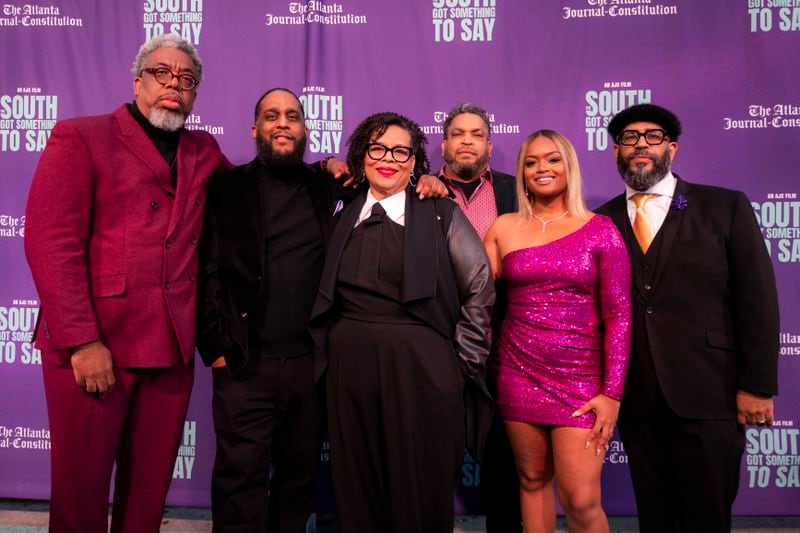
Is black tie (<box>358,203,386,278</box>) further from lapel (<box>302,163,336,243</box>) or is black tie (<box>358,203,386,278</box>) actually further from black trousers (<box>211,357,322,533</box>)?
black trousers (<box>211,357,322,533</box>)

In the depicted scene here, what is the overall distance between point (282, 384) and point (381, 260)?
71 centimetres

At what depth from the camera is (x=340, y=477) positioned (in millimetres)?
2078

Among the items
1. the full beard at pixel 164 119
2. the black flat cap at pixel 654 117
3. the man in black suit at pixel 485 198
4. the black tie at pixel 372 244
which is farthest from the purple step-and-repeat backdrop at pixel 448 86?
the black tie at pixel 372 244

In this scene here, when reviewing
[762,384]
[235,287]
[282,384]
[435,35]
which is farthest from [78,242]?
[762,384]

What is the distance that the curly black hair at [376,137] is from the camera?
219 centimetres

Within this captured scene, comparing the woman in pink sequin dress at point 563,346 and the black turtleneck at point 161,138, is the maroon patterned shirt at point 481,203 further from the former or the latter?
the black turtleneck at point 161,138

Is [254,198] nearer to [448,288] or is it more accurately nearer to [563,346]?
[448,288]

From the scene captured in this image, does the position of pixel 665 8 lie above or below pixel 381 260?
above

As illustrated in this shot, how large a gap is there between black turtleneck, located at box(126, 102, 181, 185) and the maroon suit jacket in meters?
0.04

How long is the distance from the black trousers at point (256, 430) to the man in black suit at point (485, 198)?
86 centimetres

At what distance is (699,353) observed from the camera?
2.11 metres

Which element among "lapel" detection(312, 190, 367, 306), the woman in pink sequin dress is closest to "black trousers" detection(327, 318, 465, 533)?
"lapel" detection(312, 190, 367, 306)

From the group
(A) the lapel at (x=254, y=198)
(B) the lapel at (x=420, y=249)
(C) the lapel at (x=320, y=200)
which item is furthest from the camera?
(C) the lapel at (x=320, y=200)

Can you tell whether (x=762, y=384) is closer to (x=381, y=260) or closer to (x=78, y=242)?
(x=381, y=260)
